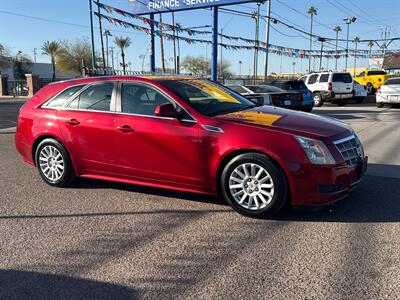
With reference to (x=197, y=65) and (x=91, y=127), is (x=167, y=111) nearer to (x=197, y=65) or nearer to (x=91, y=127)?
(x=91, y=127)

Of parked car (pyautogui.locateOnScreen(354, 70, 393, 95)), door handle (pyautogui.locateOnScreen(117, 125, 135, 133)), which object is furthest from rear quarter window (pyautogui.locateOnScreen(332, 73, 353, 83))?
door handle (pyautogui.locateOnScreen(117, 125, 135, 133))

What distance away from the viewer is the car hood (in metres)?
4.59

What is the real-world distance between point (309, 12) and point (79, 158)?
86732 millimetres

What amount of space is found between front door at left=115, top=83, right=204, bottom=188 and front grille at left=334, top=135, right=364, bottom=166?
5.33ft

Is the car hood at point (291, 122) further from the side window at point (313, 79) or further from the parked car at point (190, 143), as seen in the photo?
the side window at point (313, 79)

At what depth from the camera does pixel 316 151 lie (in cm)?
442

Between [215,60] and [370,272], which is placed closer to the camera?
[370,272]

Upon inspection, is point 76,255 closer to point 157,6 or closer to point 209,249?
point 209,249

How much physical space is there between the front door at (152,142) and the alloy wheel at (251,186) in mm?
444

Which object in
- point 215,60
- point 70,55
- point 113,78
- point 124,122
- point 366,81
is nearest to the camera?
point 124,122

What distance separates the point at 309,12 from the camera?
84250mm

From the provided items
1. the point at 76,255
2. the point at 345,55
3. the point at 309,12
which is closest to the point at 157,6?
the point at 76,255

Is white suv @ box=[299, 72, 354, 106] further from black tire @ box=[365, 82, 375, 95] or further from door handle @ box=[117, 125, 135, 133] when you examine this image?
door handle @ box=[117, 125, 135, 133]

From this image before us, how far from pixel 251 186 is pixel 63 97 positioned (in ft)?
10.2
